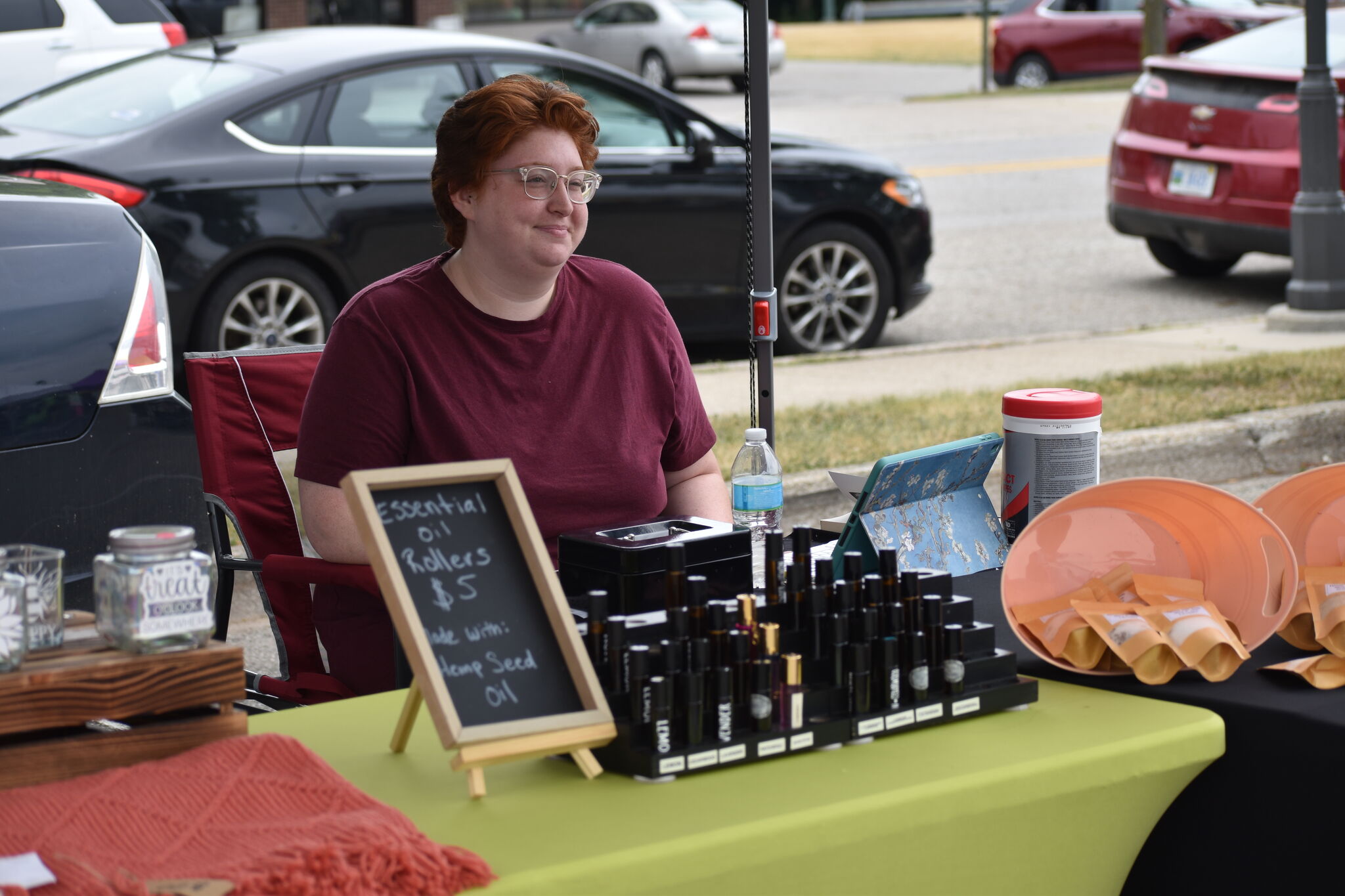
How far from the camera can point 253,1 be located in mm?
24734

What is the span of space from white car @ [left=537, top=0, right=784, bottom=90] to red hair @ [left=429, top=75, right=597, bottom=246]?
23.3 m

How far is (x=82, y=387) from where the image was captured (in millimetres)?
3832

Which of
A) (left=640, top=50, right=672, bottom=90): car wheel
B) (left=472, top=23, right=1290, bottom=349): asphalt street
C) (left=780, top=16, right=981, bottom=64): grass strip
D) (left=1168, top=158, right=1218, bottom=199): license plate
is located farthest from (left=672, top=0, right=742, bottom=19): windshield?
(left=1168, top=158, right=1218, bottom=199): license plate

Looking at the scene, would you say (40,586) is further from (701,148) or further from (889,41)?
(889,41)

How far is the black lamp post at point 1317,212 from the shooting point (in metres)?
8.61

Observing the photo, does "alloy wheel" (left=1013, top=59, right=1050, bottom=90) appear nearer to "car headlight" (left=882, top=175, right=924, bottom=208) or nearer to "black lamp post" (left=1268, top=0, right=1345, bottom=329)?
"black lamp post" (left=1268, top=0, right=1345, bottom=329)

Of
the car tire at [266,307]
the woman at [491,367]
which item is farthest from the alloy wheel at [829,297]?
the woman at [491,367]

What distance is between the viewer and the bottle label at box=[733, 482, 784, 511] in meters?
3.07

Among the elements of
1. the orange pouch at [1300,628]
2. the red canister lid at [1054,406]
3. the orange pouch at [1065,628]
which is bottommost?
the orange pouch at [1300,628]

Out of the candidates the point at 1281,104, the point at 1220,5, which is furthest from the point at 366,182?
the point at 1220,5

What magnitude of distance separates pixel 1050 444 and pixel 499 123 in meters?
1.09

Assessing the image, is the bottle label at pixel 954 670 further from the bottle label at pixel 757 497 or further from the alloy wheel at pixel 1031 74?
the alloy wheel at pixel 1031 74

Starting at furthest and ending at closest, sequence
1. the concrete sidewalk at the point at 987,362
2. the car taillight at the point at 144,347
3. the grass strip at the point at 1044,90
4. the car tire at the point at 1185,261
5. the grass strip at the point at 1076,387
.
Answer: the grass strip at the point at 1044,90 < the car tire at the point at 1185,261 < the concrete sidewalk at the point at 987,362 < the grass strip at the point at 1076,387 < the car taillight at the point at 144,347

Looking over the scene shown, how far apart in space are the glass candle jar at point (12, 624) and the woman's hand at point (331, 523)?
1.12 m
